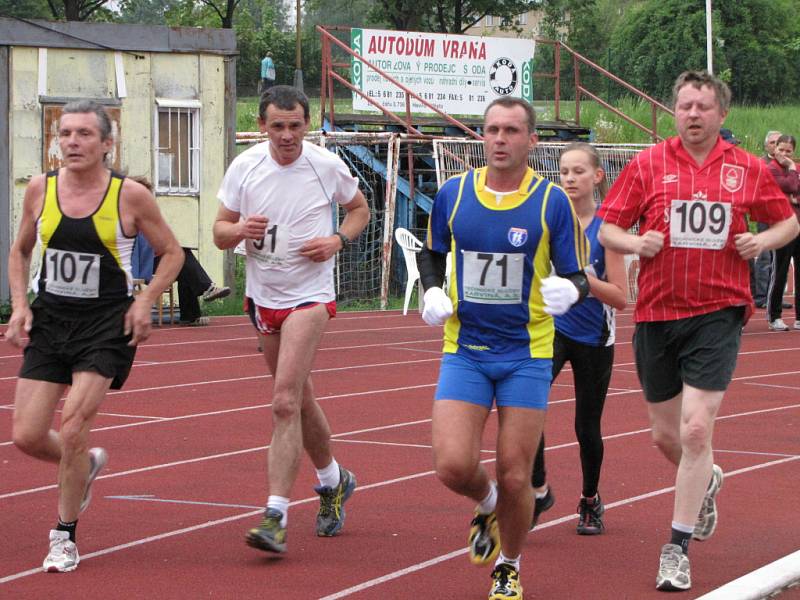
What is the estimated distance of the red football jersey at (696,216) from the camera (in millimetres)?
5715

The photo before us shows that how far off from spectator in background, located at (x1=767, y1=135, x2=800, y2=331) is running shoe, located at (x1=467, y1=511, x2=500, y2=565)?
955cm

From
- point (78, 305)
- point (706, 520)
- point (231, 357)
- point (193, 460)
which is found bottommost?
point (231, 357)

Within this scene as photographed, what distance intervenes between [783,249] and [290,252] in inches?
433

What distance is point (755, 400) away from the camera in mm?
11742

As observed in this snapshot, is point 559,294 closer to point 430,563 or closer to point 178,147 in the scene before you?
point 430,563

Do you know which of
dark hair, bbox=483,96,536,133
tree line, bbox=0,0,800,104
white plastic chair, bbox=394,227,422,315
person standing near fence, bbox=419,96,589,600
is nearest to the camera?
person standing near fence, bbox=419,96,589,600

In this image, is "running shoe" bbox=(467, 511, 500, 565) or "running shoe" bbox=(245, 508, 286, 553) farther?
"running shoe" bbox=(245, 508, 286, 553)

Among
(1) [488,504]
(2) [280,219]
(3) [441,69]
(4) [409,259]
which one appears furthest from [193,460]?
(3) [441,69]

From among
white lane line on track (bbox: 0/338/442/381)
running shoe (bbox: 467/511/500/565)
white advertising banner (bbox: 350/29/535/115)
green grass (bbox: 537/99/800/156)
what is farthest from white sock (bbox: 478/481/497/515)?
green grass (bbox: 537/99/800/156)

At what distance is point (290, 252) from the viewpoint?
658cm

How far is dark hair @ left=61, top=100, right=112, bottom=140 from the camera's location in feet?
20.2

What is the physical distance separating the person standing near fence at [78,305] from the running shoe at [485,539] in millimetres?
1623

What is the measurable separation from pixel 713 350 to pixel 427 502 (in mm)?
2222

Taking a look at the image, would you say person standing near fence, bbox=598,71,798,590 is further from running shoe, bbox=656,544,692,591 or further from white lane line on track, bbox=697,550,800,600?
white lane line on track, bbox=697,550,800,600
